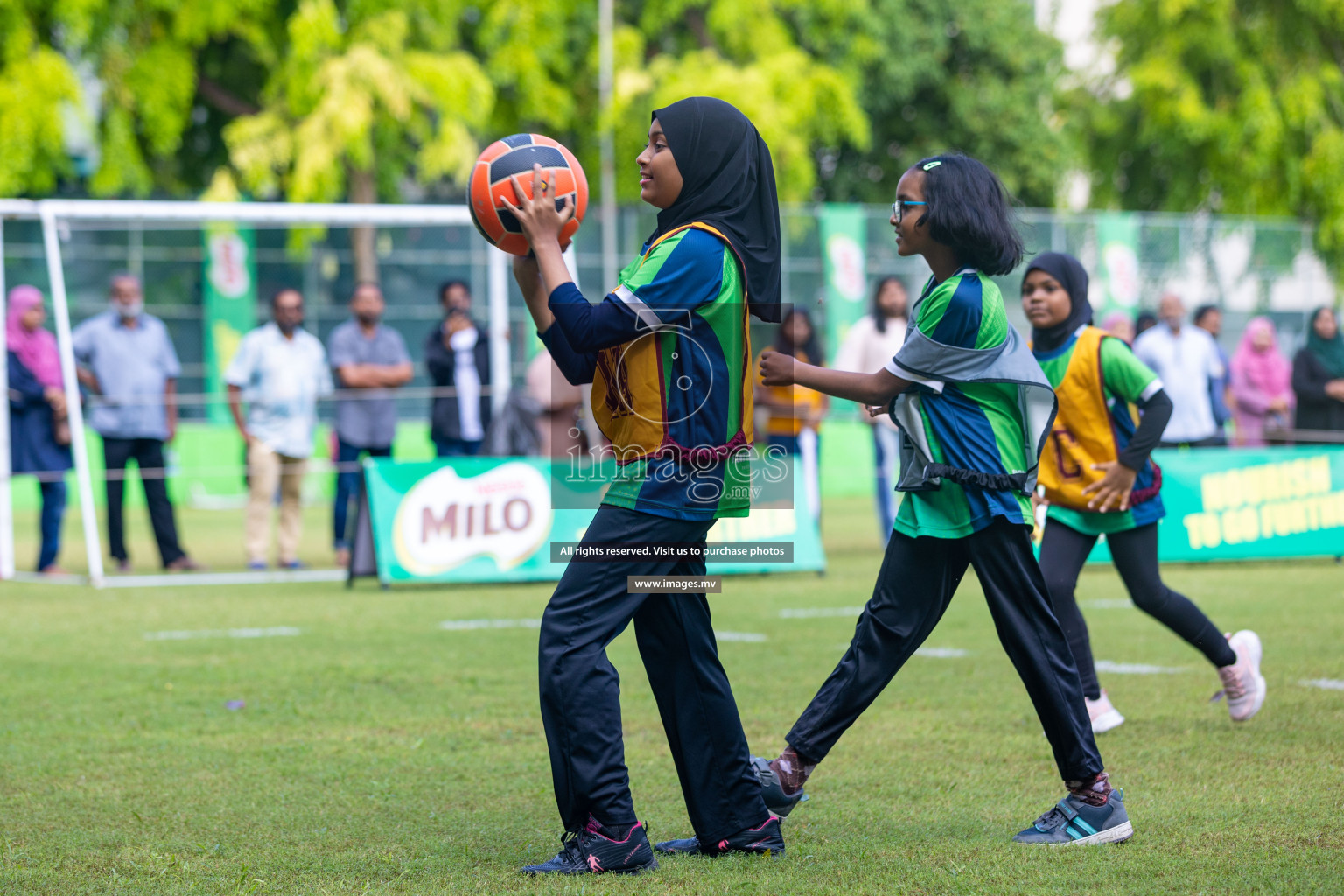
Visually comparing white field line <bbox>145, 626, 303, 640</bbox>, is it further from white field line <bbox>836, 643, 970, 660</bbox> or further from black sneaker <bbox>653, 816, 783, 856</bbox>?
black sneaker <bbox>653, 816, 783, 856</bbox>

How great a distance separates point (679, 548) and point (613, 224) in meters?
16.0

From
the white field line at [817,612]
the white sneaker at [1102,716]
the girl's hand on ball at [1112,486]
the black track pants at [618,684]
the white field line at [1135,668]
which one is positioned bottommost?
the white field line at [817,612]

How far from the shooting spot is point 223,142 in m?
24.8

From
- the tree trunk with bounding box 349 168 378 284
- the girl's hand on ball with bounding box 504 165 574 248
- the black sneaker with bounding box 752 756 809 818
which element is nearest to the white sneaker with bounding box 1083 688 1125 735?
the black sneaker with bounding box 752 756 809 818

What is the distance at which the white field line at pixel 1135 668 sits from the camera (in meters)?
7.05

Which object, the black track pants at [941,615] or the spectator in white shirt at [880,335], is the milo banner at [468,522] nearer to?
the spectator in white shirt at [880,335]

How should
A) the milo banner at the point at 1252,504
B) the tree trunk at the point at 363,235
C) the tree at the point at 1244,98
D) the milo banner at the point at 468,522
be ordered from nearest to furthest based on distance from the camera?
the milo banner at the point at 468,522 → the milo banner at the point at 1252,504 → the tree trunk at the point at 363,235 → the tree at the point at 1244,98

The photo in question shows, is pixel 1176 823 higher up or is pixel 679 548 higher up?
pixel 679 548

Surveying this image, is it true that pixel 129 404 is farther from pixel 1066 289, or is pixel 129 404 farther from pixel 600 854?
pixel 600 854

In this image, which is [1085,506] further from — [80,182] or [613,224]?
[80,182]

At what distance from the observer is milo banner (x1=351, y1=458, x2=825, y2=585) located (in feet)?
34.0

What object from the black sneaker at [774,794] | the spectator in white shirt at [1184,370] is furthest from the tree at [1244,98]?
the black sneaker at [774,794]

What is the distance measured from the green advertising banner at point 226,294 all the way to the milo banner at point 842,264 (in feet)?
25.4

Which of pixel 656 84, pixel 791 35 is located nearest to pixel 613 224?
pixel 656 84
